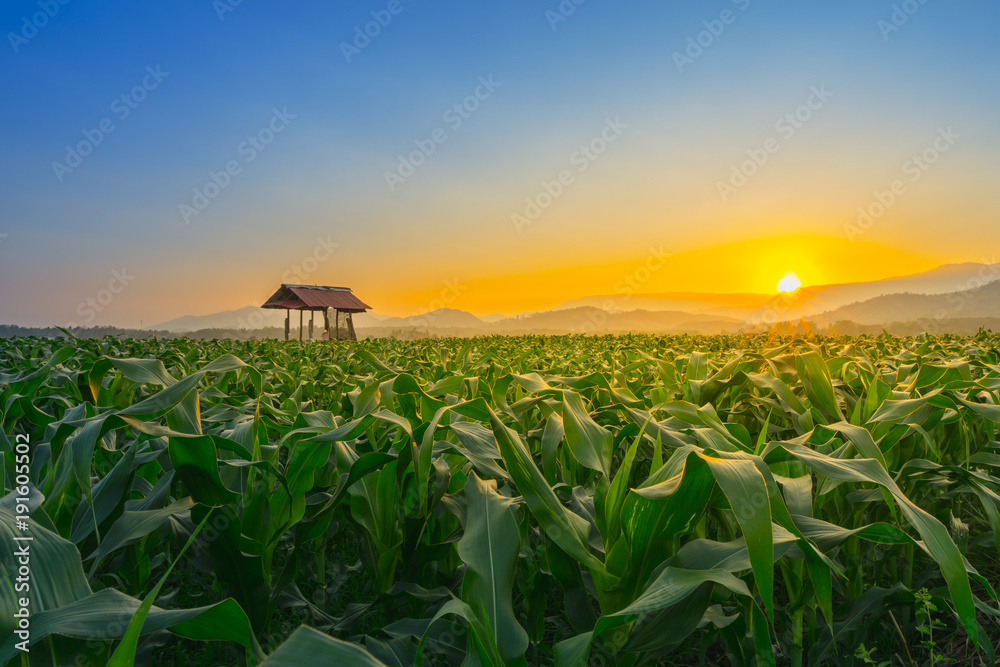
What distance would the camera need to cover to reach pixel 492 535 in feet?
3.52

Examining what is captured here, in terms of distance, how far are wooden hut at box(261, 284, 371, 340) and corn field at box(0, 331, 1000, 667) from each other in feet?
99.5

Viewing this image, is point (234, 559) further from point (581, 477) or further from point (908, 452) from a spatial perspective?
point (908, 452)

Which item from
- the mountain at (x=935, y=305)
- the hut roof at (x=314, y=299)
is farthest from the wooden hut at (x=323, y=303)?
the mountain at (x=935, y=305)

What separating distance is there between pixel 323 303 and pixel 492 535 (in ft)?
114

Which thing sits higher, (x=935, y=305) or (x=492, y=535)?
(x=935, y=305)

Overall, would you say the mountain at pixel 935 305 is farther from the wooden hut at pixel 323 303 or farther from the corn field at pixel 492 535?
the corn field at pixel 492 535

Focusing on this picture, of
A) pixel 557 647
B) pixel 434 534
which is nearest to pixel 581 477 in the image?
pixel 434 534

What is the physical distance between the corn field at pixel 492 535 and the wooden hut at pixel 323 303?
30342 mm

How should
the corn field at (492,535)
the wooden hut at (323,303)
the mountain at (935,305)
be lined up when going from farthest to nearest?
the mountain at (935,305)
the wooden hut at (323,303)
the corn field at (492,535)

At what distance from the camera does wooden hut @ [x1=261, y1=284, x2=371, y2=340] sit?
108 feet

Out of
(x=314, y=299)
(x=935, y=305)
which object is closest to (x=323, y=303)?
(x=314, y=299)

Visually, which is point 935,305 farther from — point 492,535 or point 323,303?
point 492,535

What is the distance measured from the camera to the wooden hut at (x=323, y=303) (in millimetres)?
32781

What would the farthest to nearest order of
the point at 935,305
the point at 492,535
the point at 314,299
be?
the point at 935,305 → the point at 314,299 → the point at 492,535
